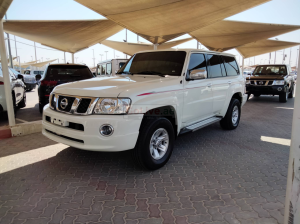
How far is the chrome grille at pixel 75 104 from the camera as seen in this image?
3.07 meters

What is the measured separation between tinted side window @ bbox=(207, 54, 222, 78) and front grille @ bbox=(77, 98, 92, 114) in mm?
2804

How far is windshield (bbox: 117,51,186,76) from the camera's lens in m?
4.14

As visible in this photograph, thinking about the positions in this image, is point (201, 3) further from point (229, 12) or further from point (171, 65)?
point (171, 65)

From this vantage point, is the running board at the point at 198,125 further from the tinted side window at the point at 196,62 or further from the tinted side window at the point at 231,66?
the tinted side window at the point at 231,66

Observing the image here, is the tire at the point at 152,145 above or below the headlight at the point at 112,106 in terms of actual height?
below

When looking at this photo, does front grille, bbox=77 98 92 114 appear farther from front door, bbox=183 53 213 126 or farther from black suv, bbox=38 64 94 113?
black suv, bbox=38 64 94 113

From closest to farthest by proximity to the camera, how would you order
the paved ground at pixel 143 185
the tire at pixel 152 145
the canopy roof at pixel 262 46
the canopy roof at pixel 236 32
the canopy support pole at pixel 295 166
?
the canopy support pole at pixel 295 166 → the paved ground at pixel 143 185 → the tire at pixel 152 145 → the canopy roof at pixel 236 32 → the canopy roof at pixel 262 46

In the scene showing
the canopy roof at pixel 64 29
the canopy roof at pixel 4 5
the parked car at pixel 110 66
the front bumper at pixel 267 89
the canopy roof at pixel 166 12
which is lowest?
the front bumper at pixel 267 89

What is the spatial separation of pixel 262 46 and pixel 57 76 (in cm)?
1871

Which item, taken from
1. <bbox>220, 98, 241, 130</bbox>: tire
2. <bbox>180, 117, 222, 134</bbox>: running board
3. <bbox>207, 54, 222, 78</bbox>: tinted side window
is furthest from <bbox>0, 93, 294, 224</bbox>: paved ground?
<bbox>207, 54, 222, 78</bbox>: tinted side window

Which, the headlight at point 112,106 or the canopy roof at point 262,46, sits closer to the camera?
the headlight at point 112,106

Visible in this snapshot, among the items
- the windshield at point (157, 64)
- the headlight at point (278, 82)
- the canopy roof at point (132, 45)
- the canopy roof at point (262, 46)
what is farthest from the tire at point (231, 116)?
the canopy roof at point (132, 45)

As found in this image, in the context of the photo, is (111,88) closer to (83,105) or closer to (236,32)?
(83,105)

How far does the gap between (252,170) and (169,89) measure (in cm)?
194
